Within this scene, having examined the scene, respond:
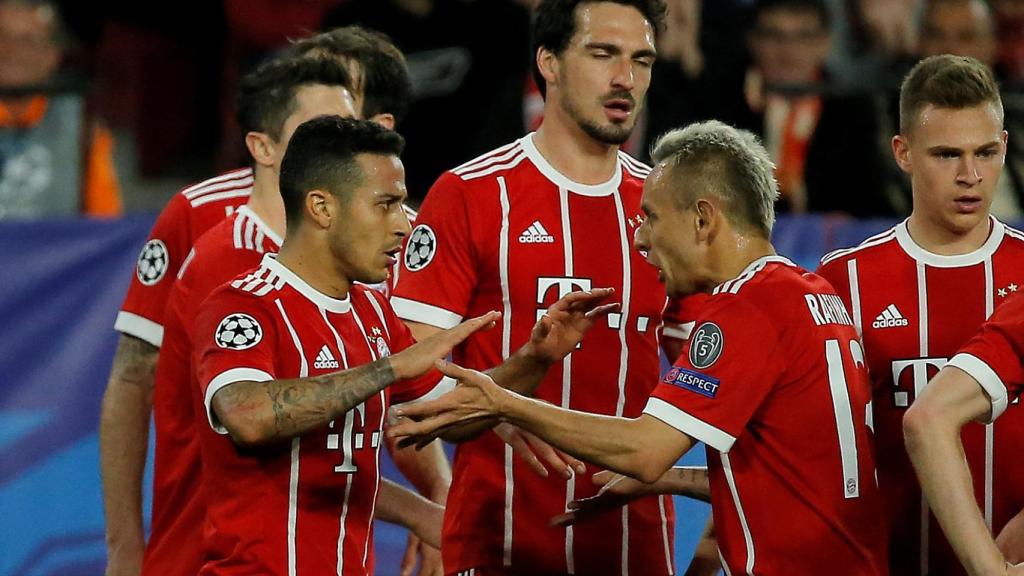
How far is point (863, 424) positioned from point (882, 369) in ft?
1.60

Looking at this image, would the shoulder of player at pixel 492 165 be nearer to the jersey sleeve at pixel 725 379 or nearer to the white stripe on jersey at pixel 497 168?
the white stripe on jersey at pixel 497 168

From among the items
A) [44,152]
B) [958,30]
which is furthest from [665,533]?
[958,30]

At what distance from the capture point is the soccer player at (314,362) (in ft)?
11.6

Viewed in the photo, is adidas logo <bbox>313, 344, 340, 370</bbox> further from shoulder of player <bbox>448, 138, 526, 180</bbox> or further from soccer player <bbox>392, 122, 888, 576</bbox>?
shoulder of player <bbox>448, 138, 526, 180</bbox>

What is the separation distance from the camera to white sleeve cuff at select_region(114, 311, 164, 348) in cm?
480

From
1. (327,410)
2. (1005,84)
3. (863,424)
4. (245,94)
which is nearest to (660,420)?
(863,424)

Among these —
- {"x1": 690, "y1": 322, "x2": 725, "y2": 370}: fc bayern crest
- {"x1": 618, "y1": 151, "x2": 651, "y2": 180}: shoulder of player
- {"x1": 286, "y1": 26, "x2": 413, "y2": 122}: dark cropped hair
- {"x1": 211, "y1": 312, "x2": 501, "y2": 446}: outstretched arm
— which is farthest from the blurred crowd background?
{"x1": 211, "y1": 312, "x2": 501, "y2": 446}: outstretched arm

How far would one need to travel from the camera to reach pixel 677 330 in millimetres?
4562

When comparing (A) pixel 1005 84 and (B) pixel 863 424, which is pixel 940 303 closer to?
(B) pixel 863 424

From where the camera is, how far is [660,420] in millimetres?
3568

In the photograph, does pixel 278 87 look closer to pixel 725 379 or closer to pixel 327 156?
pixel 327 156

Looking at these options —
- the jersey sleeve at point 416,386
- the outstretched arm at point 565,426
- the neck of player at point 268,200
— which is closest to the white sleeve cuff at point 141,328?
the neck of player at point 268,200

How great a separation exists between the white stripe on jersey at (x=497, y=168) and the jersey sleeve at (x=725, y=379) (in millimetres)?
A: 1095

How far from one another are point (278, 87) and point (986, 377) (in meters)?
2.33
